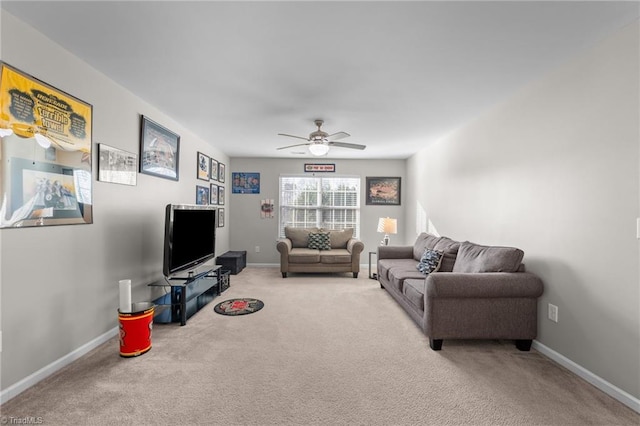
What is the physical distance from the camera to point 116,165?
2809 mm

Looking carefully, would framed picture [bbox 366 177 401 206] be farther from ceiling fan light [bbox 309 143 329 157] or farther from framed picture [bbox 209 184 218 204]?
framed picture [bbox 209 184 218 204]

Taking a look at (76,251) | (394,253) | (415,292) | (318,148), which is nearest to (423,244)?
(394,253)

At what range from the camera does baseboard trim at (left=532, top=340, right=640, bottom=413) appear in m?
1.84

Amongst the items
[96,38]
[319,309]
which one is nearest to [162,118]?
[96,38]

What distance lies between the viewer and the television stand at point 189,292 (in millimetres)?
3090

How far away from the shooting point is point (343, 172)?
6559 mm

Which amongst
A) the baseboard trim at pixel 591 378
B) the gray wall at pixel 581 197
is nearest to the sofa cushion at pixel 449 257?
the gray wall at pixel 581 197

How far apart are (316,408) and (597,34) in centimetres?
311

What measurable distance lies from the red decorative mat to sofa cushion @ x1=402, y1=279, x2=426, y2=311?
181 centimetres

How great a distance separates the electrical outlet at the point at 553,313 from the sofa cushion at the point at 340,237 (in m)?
3.80

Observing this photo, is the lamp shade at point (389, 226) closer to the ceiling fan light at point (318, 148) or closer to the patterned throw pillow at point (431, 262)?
the patterned throw pillow at point (431, 262)

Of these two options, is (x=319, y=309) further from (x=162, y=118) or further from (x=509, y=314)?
(x=162, y=118)

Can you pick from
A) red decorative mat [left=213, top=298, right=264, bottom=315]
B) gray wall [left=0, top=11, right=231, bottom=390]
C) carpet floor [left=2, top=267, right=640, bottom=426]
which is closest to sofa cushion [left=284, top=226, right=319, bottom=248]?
red decorative mat [left=213, top=298, right=264, bottom=315]

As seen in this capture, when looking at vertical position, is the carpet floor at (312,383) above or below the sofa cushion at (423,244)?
below
